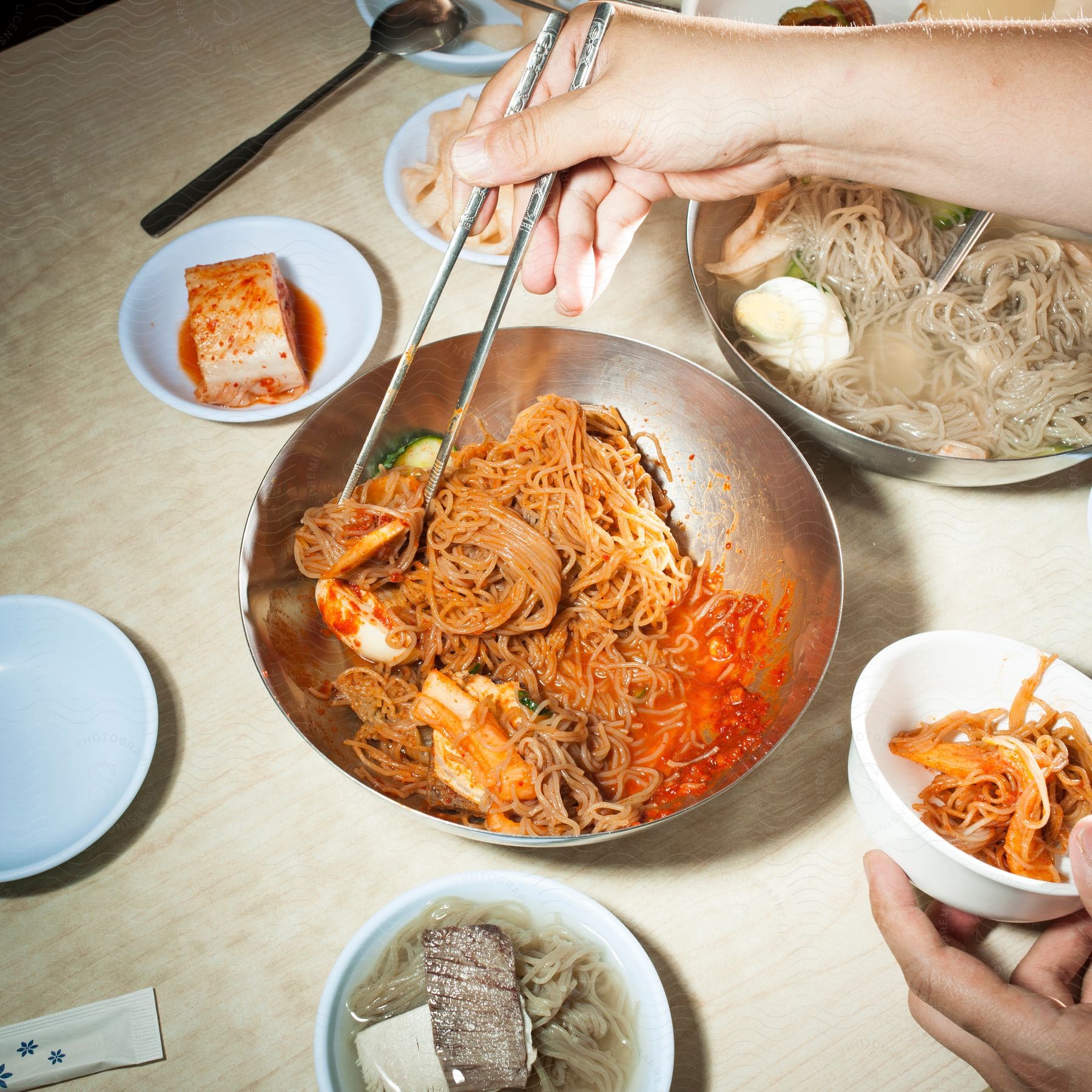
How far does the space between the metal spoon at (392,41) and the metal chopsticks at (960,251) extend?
4.68ft

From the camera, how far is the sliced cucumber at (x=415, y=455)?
1688mm

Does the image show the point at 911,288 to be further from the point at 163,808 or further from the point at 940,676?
the point at 163,808

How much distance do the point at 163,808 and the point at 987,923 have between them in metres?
1.40

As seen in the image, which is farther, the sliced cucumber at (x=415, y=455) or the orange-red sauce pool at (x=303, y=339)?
the orange-red sauce pool at (x=303, y=339)

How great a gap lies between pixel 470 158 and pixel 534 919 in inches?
47.2

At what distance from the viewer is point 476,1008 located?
1193 mm

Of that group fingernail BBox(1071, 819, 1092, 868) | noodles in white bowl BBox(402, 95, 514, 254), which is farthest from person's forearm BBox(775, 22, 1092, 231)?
fingernail BBox(1071, 819, 1092, 868)

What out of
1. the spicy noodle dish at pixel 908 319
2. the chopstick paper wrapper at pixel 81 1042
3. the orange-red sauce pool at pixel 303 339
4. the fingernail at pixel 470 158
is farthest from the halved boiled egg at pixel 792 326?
the chopstick paper wrapper at pixel 81 1042

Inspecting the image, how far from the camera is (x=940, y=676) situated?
1440mm

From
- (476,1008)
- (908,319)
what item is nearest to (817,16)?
(908,319)

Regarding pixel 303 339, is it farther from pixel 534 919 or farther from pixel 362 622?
pixel 534 919

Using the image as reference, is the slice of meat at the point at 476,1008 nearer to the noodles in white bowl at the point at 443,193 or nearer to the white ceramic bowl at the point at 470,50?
the noodles in white bowl at the point at 443,193

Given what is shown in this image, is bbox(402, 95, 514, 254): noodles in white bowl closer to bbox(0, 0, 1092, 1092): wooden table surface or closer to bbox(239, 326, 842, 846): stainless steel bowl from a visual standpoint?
bbox(0, 0, 1092, 1092): wooden table surface

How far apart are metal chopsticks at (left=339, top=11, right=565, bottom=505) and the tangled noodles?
3.34ft
